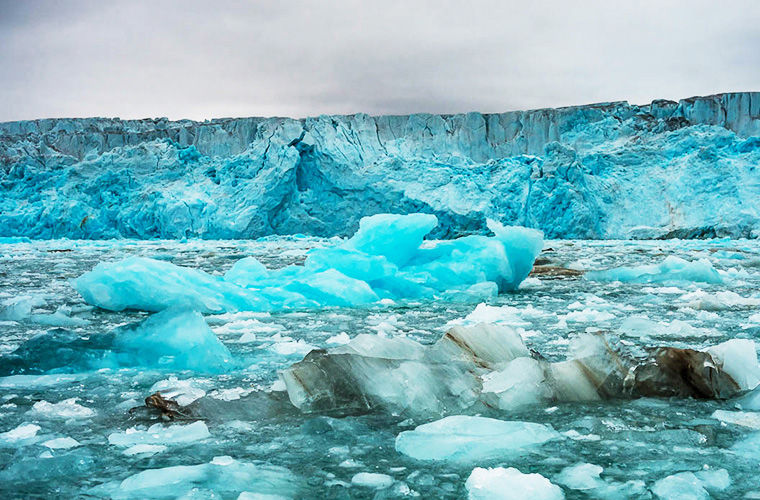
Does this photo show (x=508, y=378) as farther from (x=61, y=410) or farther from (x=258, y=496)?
(x=61, y=410)

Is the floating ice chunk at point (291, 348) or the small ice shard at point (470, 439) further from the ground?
the small ice shard at point (470, 439)

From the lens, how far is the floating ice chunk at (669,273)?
5.83 m

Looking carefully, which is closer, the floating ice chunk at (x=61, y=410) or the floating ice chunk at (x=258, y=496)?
→ the floating ice chunk at (x=258, y=496)

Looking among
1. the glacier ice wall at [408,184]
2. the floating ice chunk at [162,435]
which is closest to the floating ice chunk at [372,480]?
the floating ice chunk at [162,435]

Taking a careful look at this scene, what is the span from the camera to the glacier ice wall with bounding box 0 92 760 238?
17.1 meters

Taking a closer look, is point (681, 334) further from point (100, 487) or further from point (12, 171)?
point (12, 171)

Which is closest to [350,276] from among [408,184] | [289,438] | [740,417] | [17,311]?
[17,311]

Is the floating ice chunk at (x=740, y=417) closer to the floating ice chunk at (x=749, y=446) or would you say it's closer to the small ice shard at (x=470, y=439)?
the floating ice chunk at (x=749, y=446)

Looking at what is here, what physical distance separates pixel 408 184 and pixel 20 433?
1769 cm

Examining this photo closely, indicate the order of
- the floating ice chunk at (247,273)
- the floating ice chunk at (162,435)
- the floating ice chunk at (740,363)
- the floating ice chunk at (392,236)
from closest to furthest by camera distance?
the floating ice chunk at (162,435)
the floating ice chunk at (740,363)
the floating ice chunk at (247,273)
the floating ice chunk at (392,236)

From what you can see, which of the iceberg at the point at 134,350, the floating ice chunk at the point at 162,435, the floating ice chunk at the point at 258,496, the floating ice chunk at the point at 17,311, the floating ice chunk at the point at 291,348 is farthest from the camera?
the floating ice chunk at the point at 17,311

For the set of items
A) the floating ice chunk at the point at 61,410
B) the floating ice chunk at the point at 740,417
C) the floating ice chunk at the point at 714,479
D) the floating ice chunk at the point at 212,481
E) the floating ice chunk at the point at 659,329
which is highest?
the floating ice chunk at the point at 212,481

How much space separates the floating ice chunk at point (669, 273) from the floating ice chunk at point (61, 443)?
5.55m

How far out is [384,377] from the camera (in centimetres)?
201
